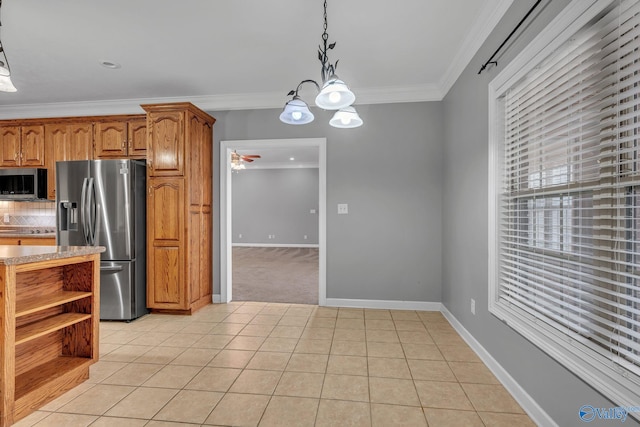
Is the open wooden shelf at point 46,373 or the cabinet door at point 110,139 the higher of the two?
the cabinet door at point 110,139

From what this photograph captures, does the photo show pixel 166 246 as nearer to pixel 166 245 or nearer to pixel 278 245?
pixel 166 245

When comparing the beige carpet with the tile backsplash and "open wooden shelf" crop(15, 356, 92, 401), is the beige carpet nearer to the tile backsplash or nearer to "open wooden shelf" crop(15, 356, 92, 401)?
"open wooden shelf" crop(15, 356, 92, 401)

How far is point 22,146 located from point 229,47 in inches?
132

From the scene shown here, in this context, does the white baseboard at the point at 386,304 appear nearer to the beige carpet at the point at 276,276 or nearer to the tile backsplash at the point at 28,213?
the beige carpet at the point at 276,276

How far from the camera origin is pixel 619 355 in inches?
45.8

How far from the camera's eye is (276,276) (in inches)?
217

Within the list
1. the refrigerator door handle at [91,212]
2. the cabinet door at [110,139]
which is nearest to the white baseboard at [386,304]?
the refrigerator door handle at [91,212]

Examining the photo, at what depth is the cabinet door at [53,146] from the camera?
3.79m

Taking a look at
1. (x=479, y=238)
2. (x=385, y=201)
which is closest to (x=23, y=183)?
(x=385, y=201)

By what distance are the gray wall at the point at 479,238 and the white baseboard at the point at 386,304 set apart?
195 millimetres

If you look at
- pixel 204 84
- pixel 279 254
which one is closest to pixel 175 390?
pixel 204 84

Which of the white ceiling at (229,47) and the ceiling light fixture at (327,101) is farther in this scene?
the white ceiling at (229,47)

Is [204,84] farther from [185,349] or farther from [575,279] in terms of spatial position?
[575,279]

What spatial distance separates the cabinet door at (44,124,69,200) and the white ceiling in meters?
0.42
